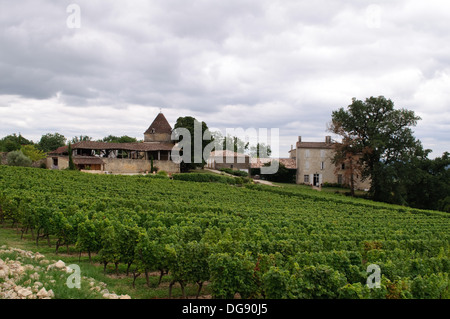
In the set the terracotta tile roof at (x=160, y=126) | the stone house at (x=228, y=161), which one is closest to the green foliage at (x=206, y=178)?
the terracotta tile roof at (x=160, y=126)

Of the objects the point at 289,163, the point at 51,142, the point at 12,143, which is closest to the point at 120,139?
the point at 51,142

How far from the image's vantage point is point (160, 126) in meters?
71.1

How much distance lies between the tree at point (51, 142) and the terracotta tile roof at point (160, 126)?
4690 centimetres

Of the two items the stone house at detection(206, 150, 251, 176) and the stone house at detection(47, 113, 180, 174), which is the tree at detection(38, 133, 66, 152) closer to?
the stone house at detection(47, 113, 180, 174)

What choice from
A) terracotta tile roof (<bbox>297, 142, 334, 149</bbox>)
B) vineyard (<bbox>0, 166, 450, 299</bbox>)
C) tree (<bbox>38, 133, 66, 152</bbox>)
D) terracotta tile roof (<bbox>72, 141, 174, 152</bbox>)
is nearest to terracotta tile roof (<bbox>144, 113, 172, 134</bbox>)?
terracotta tile roof (<bbox>72, 141, 174, 152</bbox>)

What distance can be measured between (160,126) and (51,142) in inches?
2032

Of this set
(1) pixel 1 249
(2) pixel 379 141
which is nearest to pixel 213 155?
(2) pixel 379 141

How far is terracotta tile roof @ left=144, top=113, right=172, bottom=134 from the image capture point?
232 feet

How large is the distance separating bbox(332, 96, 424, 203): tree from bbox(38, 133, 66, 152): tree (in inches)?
3291

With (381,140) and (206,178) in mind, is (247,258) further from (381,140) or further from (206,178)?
(381,140)
